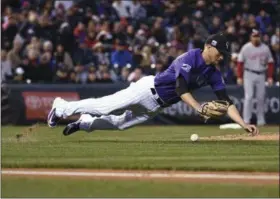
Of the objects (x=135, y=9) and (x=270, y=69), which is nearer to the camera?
(x=270, y=69)

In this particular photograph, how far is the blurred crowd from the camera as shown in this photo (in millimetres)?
19844

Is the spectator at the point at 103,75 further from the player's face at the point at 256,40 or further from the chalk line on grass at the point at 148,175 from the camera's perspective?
the chalk line on grass at the point at 148,175

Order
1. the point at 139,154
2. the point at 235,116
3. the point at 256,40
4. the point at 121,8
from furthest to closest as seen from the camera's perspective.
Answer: the point at 121,8
the point at 256,40
the point at 235,116
the point at 139,154

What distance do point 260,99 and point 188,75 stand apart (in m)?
7.65

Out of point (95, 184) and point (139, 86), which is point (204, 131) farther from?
point (95, 184)

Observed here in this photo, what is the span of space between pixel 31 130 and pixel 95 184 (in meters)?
7.22

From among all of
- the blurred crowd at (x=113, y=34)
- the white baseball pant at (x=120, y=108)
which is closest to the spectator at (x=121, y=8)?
A: the blurred crowd at (x=113, y=34)

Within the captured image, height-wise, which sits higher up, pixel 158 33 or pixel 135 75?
pixel 158 33

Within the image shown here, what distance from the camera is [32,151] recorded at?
34.8 feet

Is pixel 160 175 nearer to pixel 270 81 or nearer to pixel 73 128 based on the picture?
pixel 73 128

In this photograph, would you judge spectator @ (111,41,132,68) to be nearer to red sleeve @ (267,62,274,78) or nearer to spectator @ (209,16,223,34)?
Result: spectator @ (209,16,223,34)

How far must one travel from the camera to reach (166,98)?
1118 cm

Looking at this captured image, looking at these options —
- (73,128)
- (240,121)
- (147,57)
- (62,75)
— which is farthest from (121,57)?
(240,121)

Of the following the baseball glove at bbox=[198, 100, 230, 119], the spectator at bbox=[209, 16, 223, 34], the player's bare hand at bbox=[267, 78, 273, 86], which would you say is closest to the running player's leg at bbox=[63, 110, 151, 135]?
the baseball glove at bbox=[198, 100, 230, 119]
